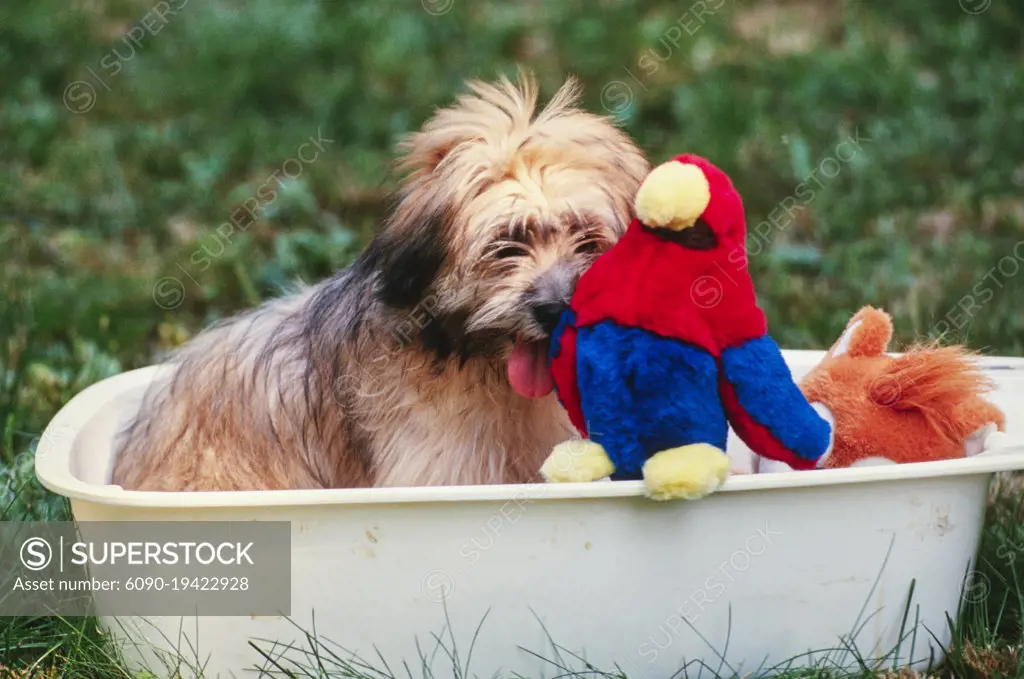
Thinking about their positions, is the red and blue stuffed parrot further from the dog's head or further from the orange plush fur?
the orange plush fur

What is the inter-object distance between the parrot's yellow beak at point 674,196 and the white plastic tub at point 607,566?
49 cm

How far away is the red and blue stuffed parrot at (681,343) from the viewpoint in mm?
2355

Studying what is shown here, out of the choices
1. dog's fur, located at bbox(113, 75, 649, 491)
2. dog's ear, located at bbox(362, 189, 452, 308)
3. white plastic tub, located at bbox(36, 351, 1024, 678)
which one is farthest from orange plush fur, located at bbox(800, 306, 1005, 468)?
dog's ear, located at bbox(362, 189, 452, 308)

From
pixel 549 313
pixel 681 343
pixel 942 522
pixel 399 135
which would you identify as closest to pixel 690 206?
pixel 681 343

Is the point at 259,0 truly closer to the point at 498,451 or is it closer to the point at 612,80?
the point at 612,80

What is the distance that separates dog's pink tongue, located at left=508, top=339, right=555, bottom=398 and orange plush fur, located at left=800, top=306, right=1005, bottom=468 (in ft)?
2.21

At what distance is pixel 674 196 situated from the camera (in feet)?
7.55

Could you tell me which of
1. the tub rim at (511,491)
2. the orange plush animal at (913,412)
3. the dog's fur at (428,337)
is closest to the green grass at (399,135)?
the orange plush animal at (913,412)

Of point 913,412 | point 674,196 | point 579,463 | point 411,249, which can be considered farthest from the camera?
point 913,412

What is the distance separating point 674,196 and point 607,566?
73cm

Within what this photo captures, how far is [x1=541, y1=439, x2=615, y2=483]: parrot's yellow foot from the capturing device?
8.15 ft

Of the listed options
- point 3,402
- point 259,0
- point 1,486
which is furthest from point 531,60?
point 1,486

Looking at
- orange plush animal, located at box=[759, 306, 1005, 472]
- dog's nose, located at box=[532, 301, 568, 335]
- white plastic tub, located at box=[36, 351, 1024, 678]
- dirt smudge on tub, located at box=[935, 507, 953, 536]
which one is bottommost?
white plastic tub, located at box=[36, 351, 1024, 678]

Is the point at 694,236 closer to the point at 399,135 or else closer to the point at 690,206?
the point at 690,206
